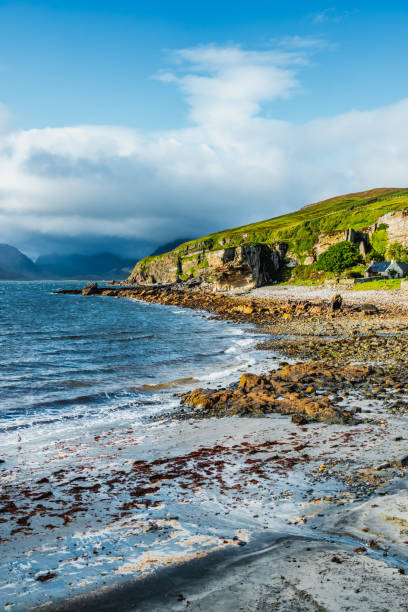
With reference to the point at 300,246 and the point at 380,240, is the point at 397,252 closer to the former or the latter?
the point at 380,240

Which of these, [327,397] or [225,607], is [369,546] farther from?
[327,397]

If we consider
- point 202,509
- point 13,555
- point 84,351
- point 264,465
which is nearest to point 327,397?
point 264,465

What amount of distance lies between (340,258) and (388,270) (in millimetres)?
15410

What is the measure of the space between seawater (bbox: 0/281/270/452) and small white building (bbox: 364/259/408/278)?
50.8m

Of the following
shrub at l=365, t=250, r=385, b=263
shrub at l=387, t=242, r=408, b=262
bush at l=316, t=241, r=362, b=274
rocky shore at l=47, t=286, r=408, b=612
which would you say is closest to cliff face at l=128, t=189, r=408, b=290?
shrub at l=365, t=250, r=385, b=263

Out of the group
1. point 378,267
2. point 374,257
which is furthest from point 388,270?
point 374,257

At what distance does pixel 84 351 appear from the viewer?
3030 centimetres

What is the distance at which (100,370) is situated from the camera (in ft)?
76.8

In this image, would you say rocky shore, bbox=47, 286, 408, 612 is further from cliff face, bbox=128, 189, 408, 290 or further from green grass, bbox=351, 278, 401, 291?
cliff face, bbox=128, 189, 408, 290

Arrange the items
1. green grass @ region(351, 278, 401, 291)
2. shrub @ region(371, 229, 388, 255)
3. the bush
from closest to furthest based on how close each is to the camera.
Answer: green grass @ region(351, 278, 401, 291)
the bush
shrub @ region(371, 229, 388, 255)

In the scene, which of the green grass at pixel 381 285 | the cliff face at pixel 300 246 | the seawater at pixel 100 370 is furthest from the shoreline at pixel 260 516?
the cliff face at pixel 300 246

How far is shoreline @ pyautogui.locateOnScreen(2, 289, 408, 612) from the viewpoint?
4609mm

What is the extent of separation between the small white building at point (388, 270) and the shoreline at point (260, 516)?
73.6m

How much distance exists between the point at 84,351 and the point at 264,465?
2412 centimetres
